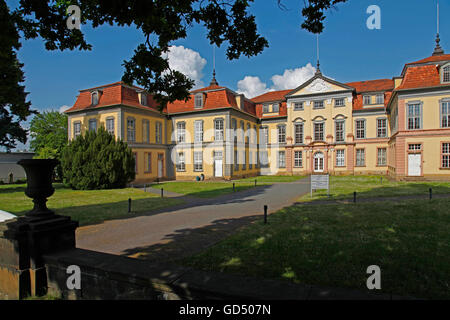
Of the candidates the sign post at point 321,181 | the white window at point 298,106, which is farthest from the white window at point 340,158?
the sign post at point 321,181

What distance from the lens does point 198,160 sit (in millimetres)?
31469

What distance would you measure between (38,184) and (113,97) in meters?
25.5

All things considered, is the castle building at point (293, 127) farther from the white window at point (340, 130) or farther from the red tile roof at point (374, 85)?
the red tile roof at point (374, 85)

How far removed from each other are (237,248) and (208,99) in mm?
26846

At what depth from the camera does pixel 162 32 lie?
632 cm

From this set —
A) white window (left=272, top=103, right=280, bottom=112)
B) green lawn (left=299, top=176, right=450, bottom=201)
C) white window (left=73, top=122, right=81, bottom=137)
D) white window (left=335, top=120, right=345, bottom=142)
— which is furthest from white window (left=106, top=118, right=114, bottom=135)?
white window (left=335, top=120, right=345, bottom=142)

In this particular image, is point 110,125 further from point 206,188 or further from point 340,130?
point 340,130

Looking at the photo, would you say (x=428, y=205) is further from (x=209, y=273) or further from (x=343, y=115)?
(x=343, y=115)

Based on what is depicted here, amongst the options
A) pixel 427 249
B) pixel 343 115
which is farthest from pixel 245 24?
pixel 343 115

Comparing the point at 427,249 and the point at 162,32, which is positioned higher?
the point at 162,32

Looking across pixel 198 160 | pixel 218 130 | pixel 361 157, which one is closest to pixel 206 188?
pixel 198 160

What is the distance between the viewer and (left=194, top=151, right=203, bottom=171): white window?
31.3 metres

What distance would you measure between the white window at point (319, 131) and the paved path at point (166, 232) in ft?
83.6
